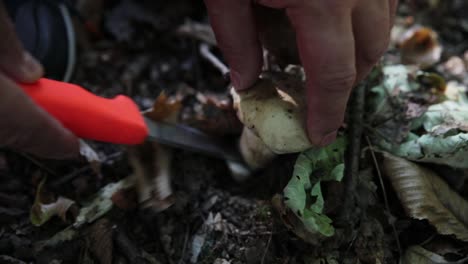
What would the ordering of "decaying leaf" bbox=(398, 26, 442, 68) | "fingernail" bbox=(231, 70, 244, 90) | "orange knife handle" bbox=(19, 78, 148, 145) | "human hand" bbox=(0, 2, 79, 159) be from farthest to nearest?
"decaying leaf" bbox=(398, 26, 442, 68)
"fingernail" bbox=(231, 70, 244, 90)
"orange knife handle" bbox=(19, 78, 148, 145)
"human hand" bbox=(0, 2, 79, 159)

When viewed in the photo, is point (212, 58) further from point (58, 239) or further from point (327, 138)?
point (58, 239)

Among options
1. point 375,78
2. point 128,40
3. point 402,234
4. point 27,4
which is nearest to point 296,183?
point 402,234

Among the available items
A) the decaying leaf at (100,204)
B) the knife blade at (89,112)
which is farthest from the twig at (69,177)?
the knife blade at (89,112)

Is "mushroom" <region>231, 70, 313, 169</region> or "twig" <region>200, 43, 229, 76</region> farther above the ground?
"mushroom" <region>231, 70, 313, 169</region>

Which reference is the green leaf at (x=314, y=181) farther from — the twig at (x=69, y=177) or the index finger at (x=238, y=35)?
the twig at (x=69, y=177)

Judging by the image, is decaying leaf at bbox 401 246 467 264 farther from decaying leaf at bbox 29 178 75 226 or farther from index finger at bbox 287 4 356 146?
decaying leaf at bbox 29 178 75 226

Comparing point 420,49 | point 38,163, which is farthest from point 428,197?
point 38,163

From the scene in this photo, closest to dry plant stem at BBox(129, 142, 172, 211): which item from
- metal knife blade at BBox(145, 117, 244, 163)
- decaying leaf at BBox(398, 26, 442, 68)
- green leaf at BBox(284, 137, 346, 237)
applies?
metal knife blade at BBox(145, 117, 244, 163)
